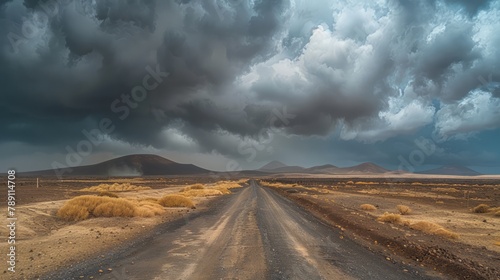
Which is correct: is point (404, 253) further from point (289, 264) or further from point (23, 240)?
A: point (23, 240)

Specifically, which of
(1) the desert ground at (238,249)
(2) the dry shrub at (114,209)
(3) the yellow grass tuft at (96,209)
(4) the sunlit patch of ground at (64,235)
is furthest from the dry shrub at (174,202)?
(1) the desert ground at (238,249)

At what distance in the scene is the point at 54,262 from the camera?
9562mm

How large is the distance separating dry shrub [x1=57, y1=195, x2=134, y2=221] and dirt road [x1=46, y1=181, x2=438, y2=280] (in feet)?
19.9

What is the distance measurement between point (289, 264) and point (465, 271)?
212 inches

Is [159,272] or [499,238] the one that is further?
[499,238]

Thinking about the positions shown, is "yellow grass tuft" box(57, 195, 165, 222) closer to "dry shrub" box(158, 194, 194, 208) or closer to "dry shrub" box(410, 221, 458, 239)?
"dry shrub" box(158, 194, 194, 208)

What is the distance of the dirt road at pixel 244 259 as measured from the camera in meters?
8.61

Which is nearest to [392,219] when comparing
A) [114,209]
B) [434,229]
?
[434,229]

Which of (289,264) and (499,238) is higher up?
(289,264)

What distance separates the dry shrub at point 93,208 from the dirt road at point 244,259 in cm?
606

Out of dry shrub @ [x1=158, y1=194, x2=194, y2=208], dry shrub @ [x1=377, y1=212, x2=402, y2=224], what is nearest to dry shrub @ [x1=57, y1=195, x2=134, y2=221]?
dry shrub @ [x1=158, y1=194, x2=194, y2=208]

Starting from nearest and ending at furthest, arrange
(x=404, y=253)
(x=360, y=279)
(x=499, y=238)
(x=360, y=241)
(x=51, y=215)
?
(x=360, y=279) < (x=404, y=253) < (x=360, y=241) < (x=499, y=238) < (x=51, y=215)

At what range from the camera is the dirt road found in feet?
28.2

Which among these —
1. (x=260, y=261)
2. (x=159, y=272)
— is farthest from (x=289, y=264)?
(x=159, y=272)
